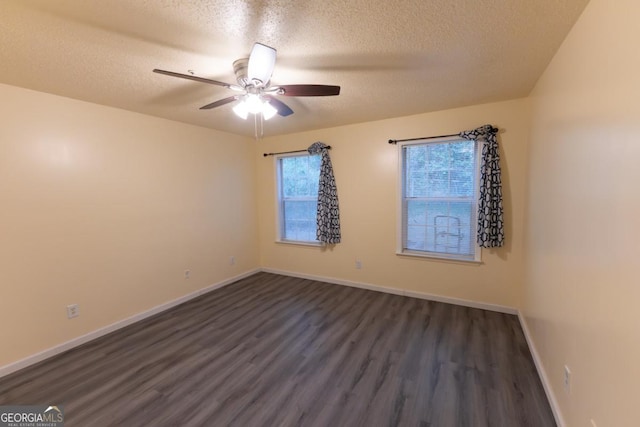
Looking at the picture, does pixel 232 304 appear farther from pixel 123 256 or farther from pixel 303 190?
pixel 303 190

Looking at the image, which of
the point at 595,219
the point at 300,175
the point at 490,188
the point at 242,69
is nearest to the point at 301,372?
the point at 595,219

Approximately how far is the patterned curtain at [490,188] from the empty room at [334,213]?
0.02 meters

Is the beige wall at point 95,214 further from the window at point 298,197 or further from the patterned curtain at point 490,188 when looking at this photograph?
the patterned curtain at point 490,188

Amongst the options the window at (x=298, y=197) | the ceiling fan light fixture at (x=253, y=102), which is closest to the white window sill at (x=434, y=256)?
the window at (x=298, y=197)

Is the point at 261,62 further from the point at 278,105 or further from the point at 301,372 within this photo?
the point at 301,372

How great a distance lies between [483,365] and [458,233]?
1569 millimetres

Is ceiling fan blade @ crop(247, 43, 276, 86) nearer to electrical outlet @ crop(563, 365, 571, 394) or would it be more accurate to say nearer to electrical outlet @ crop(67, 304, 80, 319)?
electrical outlet @ crop(563, 365, 571, 394)

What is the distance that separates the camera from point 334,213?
3961 millimetres

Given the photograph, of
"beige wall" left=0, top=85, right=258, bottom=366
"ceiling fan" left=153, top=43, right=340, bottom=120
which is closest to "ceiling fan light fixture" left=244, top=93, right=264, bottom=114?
"ceiling fan" left=153, top=43, right=340, bottom=120

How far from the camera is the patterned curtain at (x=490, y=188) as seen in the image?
2.89 m

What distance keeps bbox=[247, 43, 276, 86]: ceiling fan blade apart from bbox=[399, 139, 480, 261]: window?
2.31m

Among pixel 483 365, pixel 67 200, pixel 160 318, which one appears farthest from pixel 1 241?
pixel 483 365
